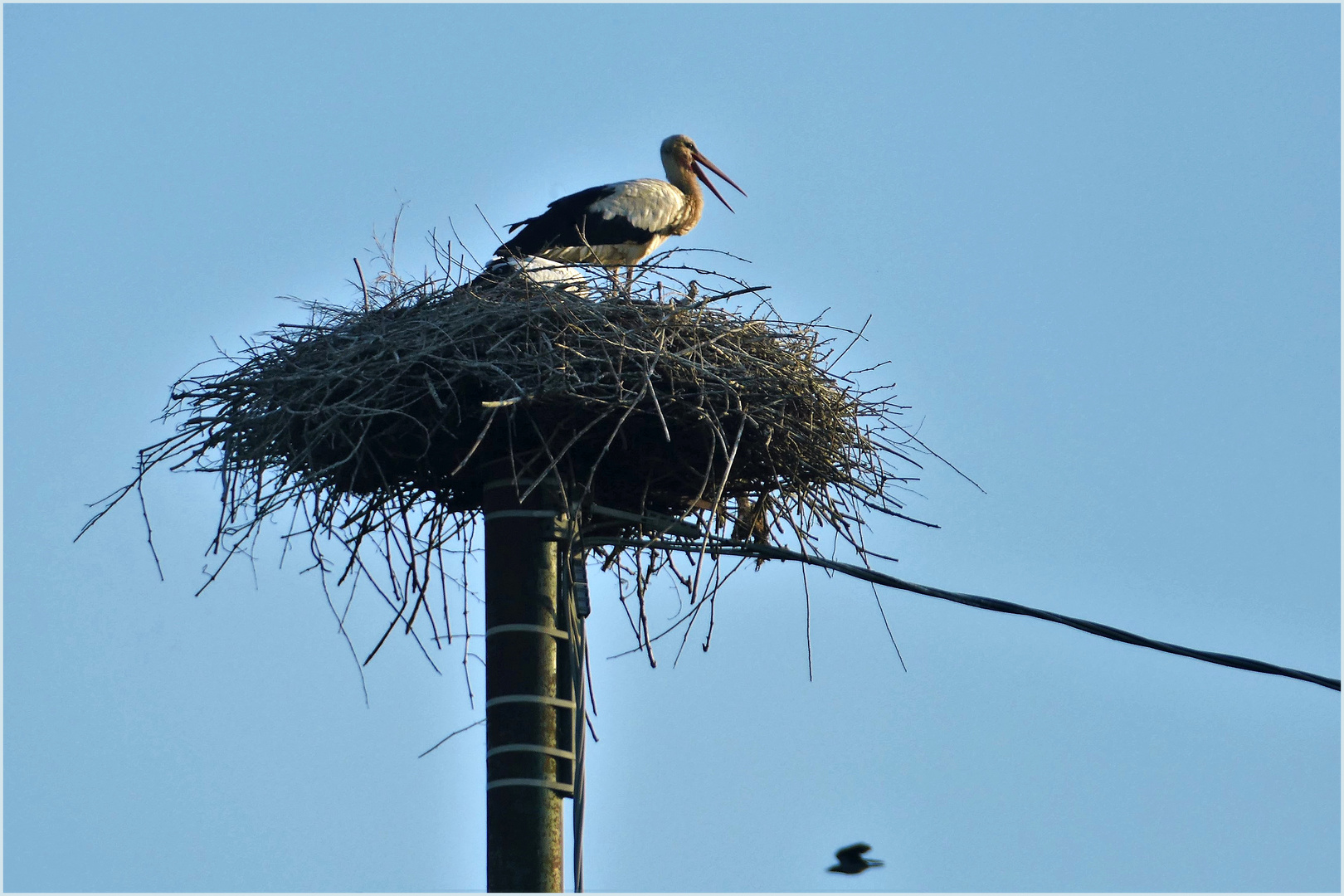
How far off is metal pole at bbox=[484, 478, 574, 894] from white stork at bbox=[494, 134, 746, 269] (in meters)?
2.79

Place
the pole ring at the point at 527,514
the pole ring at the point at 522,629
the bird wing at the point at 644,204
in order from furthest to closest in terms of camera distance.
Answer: the bird wing at the point at 644,204
the pole ring at the point at 527,514
the pole ring at the point at 522,629

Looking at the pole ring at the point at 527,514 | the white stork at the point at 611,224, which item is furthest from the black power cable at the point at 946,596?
the white stork at the point at 611,224

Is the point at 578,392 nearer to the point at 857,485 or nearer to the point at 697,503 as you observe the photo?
the point at 697,503

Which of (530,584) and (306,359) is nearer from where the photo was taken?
(530,584)

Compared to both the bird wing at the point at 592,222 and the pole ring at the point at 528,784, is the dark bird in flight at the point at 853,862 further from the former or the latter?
the bird wing at the point at 592,222

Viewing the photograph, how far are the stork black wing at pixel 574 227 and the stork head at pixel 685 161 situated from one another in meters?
1.24

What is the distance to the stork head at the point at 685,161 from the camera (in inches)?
448

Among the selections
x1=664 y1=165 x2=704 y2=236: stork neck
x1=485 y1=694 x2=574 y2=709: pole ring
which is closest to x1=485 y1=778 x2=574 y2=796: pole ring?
x1=485 y1=694 x2=574 y2=709: pole ring

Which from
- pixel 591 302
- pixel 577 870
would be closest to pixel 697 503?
pixel 591 302

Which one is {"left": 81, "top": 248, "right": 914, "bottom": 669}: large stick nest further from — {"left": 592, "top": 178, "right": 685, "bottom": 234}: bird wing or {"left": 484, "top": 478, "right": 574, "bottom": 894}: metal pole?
{"left": 592, "top": 178, "right": 685, "bottom": 234}: bird wing

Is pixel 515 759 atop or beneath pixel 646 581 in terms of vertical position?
beneath

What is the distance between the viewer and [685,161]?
11.4m

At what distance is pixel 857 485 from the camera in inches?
269

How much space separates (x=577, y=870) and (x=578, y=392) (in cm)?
167
